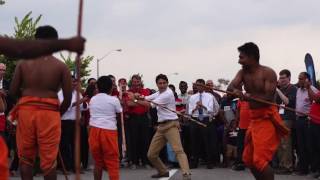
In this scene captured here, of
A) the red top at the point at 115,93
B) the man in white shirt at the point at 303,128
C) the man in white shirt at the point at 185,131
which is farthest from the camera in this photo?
the man in white shirt at the point at 185,131

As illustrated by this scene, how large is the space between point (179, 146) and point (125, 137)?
2942mm

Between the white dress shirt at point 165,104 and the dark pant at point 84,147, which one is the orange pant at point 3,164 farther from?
the dark pant at point 84,147

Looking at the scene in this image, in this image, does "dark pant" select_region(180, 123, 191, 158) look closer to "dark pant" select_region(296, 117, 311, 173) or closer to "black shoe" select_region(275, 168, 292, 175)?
"black shoe" select_region(275, 168, 292, 175)

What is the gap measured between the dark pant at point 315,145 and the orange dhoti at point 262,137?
405 cm

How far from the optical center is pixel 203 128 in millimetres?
→ 14680

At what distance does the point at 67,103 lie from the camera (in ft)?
25.2

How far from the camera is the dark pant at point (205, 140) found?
14586 mm

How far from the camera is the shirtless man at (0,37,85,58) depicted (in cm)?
400

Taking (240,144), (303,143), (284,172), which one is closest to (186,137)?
(240,144)

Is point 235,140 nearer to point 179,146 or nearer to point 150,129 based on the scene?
point 150,129

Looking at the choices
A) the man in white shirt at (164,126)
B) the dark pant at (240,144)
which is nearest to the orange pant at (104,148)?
the man in white shirt at (164,126)

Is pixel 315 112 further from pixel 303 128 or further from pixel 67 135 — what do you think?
pixel 67 135

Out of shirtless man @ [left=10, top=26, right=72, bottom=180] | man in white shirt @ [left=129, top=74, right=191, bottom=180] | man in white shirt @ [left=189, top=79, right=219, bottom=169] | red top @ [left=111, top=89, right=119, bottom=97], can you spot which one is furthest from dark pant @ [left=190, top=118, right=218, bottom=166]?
shirtless man @ [left=10, top=26, right=72, bottom=180]

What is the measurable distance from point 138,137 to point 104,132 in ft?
16.7
